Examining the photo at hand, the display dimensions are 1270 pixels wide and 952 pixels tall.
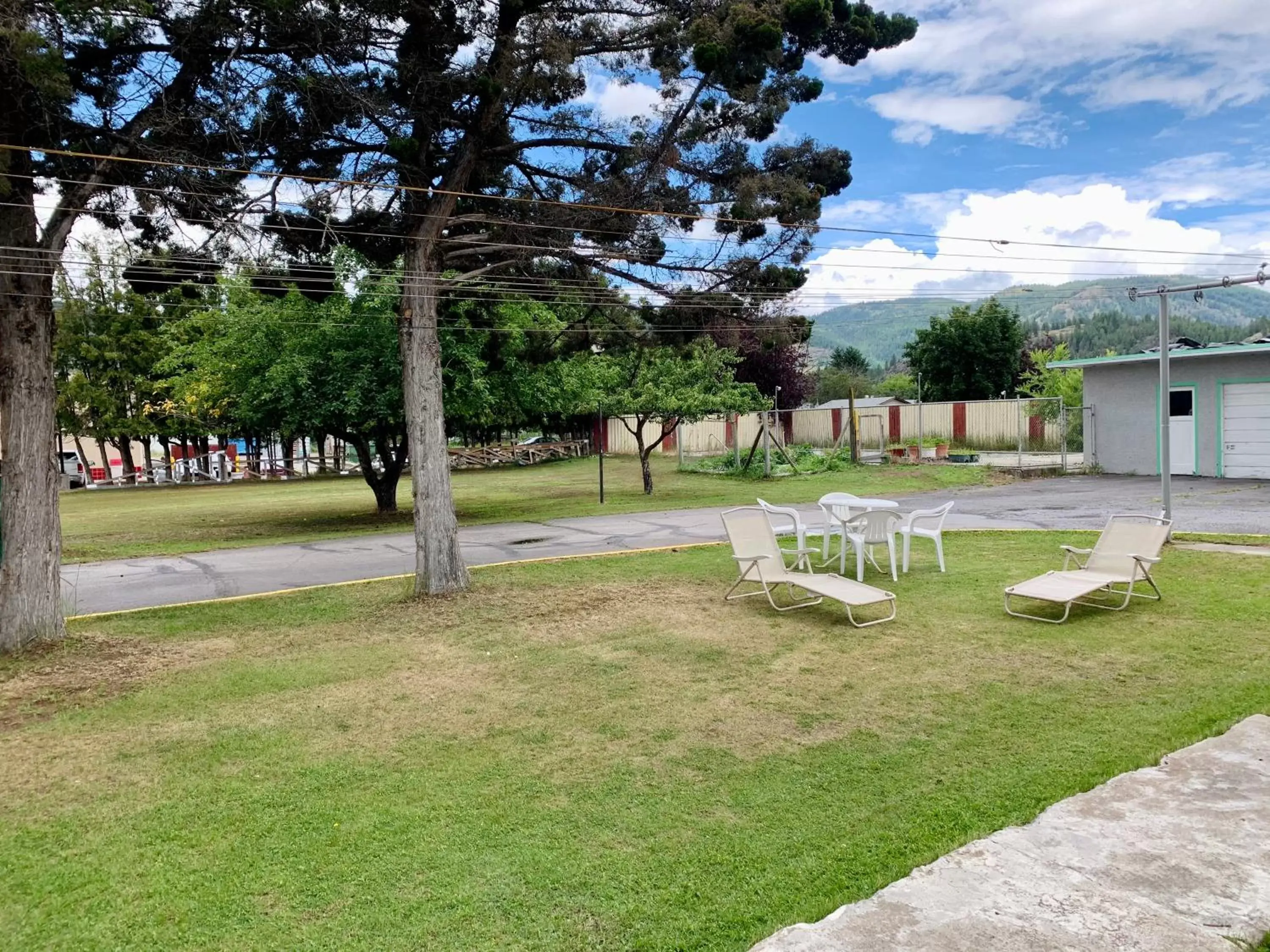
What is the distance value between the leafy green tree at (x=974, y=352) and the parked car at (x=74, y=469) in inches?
1822

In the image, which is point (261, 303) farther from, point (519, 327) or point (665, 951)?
point (665, 951)

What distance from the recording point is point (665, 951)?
263cm

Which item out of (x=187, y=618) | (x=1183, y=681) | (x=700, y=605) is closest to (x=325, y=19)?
(x=187, y=618)

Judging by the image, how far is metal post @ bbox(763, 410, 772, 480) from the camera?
25062 millimetres

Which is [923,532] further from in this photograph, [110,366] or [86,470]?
[86,470]

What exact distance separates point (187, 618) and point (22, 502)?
2.12m

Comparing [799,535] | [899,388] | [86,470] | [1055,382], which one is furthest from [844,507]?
[899,388]

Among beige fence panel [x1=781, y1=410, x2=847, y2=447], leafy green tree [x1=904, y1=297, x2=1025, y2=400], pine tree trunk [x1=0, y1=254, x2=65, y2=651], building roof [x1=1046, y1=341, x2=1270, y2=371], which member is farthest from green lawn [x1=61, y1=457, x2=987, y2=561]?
leafy green tree [x1=904, y1=297, x2=1025, y2=400]

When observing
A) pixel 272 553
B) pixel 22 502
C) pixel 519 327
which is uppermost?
pixel 519 327

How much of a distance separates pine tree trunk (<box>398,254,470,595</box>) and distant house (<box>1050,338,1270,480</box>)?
57.8 ft

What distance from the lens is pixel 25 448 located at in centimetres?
657

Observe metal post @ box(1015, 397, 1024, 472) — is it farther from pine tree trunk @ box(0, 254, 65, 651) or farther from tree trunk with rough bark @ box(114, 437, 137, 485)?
tree trunk with rough bark @ box(114, 437, 137, 485)

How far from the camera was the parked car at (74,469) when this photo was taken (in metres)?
39.8

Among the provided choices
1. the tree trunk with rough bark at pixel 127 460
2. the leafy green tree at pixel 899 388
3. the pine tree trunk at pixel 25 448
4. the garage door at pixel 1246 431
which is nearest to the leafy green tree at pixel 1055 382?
the garage door at pixel 1246 431
